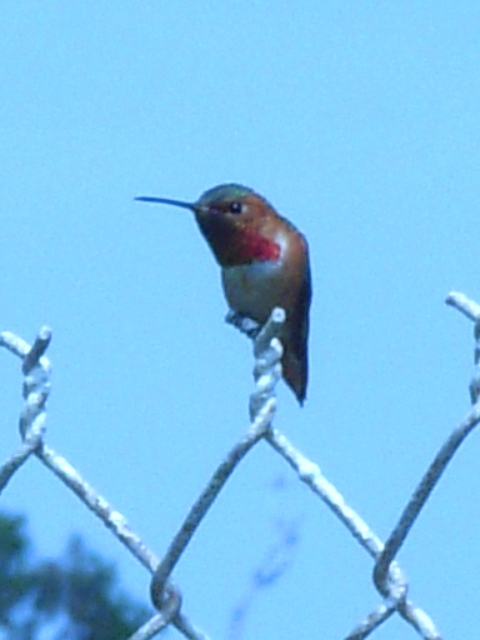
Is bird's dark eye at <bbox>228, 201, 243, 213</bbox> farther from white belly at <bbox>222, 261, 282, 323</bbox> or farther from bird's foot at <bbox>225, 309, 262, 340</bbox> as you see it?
bird's foot at <bbox>225, 309, 262, 340</bbox>

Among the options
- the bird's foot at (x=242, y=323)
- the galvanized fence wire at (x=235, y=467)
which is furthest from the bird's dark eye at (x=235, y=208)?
the galvanized fence wire at (x=235, y=467)

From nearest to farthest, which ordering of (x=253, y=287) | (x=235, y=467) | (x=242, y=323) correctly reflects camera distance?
(x=235, y=467) → (x=242, y=323) → (x=253, y=287)

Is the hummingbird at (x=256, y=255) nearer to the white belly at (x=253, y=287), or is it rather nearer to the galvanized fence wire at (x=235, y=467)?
the white belly at (x=253, y=287)

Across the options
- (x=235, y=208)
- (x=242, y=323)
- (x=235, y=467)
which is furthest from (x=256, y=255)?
(x=235, y=467)

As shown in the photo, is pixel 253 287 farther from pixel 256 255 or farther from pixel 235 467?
pixel 235 467

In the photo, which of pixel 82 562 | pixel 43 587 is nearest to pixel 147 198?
pixel 82 562

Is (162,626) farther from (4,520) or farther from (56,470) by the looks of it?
(4,520)
